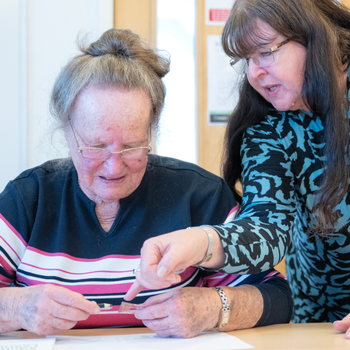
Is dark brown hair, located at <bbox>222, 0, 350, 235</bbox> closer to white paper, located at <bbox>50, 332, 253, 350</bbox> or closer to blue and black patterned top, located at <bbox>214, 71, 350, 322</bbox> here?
blue and black patterned top, located at <bbox>214, 71, 350, 322</bbox>

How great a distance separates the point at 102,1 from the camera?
229 centimetres

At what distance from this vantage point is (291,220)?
1159 millimetres

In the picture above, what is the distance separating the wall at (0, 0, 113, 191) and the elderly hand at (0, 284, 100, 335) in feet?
4.40

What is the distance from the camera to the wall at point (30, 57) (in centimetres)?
224

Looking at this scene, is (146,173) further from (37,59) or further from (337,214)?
(37,59)

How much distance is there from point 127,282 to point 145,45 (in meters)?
0.67

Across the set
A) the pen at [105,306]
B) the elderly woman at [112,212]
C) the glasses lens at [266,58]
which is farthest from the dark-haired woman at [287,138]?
the pen at [105,306]

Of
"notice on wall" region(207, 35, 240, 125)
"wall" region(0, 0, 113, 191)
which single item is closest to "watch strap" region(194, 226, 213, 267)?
"wall" region(0, 0, 113, 191)

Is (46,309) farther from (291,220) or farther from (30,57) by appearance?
(30,57)

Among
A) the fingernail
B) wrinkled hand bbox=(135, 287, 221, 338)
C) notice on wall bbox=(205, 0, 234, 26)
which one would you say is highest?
notice on wall bbox=(205, 0, 234, 26)

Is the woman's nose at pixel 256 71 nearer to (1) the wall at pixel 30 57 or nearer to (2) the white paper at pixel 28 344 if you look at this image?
(2) the white paper at pixel 28 344

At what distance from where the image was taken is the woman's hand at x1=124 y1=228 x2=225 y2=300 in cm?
86

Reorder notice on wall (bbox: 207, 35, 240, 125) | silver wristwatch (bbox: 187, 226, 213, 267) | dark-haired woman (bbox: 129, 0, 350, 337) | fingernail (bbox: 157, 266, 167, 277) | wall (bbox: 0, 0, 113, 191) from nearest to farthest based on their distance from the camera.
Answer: fingernail (bbox: 157, 266, 167, 277)
silver wristwatch (bbox: 187, 226, 213, 267)
dark-haired woman (bbox: 129, 0, 350, 337)
wall (bbox: 0, 0, 113, 191)
notice on wall (bbox: 207, 35, 240, 125)

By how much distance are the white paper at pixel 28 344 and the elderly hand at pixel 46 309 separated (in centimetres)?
3
